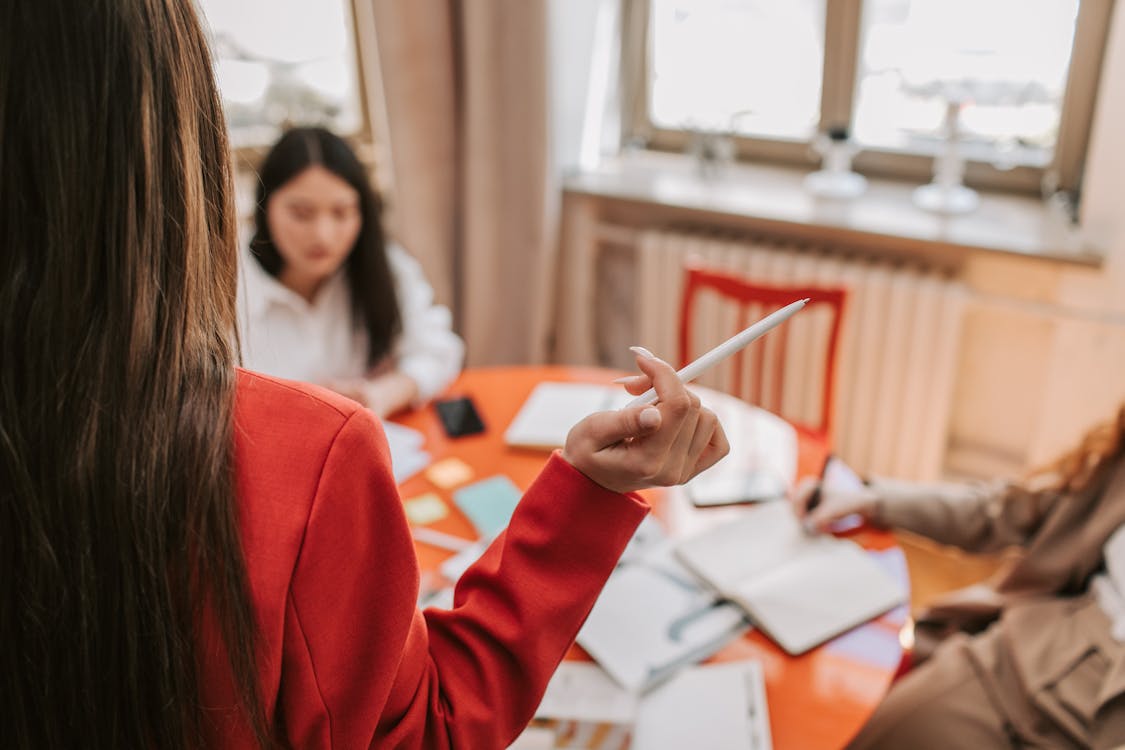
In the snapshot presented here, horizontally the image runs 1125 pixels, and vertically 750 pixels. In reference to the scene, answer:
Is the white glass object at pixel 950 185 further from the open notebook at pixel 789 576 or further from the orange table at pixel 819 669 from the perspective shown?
the open notebook at pixel 789 576

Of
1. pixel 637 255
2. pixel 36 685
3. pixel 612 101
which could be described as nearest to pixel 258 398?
pixel 36 685

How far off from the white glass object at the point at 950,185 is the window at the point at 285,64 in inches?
58.3

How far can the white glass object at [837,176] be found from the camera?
2.28 meters

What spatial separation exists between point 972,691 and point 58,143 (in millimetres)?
1275

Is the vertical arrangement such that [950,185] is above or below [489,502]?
above

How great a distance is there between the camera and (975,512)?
1.39m

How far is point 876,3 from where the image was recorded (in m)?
2.29

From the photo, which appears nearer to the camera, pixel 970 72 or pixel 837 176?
pixel 970 72

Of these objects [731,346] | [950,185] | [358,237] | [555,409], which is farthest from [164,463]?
[950,185]

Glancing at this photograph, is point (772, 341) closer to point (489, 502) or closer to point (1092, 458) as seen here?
point (1092, 458)

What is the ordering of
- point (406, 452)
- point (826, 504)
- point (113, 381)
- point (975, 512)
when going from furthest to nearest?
point (406, 452), point (975, 512), point (826, 504), point (113, 381)

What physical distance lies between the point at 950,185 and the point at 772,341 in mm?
600

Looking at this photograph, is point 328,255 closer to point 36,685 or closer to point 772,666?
point 772,666

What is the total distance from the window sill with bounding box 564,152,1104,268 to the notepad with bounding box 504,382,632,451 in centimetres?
83
